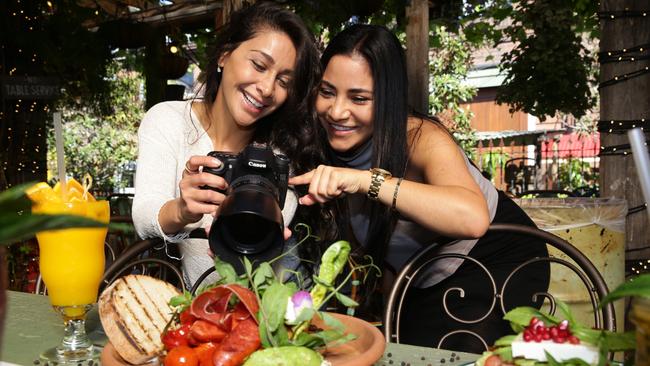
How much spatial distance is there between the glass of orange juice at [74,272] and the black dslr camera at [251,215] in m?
0.20

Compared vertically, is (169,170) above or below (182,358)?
above

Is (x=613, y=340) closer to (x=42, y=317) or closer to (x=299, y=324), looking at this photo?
(x=299, y=324)

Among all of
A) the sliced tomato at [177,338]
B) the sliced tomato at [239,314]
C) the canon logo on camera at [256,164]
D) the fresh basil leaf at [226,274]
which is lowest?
the sliced tomato at [177,338]

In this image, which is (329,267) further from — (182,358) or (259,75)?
(259,75)

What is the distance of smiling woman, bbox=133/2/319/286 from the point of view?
170 cm

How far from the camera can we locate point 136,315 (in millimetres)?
960

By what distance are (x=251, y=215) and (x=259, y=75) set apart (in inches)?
28.8

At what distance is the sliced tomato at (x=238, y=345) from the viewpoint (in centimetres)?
75

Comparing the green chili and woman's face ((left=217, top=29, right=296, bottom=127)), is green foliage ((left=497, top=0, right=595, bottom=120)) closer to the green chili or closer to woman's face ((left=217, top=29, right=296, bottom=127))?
woman's face ((left=217, top=29, right=296, bottom=127))

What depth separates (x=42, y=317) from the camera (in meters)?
1.41

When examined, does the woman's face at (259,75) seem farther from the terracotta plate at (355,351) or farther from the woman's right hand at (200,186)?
the terracotta plate at (355,351)

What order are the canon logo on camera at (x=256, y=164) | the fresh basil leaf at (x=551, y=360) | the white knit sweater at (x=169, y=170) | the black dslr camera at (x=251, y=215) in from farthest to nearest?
the white knit sweater at (x=169, y=170) → the canon logo on camera at (x=256, y=164) → the black dslr camera at (x=251, y=215) → the fresh basil leaf at (x=551, y=360)

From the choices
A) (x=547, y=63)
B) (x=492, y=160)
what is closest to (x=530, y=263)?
(x=547, y=63)

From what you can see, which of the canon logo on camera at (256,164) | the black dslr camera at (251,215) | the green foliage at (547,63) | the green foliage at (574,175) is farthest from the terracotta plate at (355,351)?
the green foliage at (574,175)
